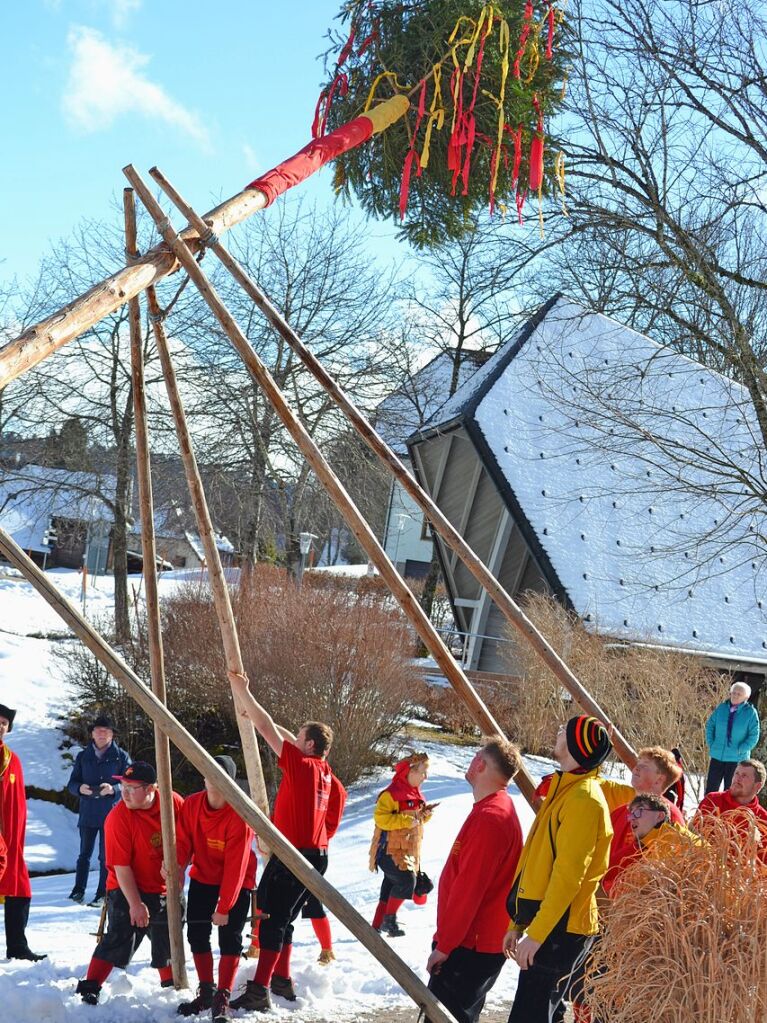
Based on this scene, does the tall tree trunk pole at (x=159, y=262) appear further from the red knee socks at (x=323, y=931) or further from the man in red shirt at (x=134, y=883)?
the red knee socks at (x=323, y=931)

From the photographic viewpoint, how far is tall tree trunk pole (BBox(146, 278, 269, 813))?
6.06 metres

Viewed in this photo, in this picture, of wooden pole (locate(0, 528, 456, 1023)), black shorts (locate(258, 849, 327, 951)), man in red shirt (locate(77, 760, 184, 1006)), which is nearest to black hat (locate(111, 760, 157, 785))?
man in red shirt (locate(77, 760, 184, 1006))

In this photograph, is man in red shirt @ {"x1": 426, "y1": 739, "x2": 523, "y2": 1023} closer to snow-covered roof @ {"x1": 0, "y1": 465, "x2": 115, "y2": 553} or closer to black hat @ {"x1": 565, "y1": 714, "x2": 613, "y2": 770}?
black hat @ {"x1": 565, "y1": 714, "x2": 613, "y2": 770}

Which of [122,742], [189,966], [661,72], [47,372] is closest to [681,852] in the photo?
[189,966]

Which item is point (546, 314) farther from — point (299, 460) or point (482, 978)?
point (482, 978)

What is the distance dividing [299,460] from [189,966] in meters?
15.8

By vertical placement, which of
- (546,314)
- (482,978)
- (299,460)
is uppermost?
(546,314)

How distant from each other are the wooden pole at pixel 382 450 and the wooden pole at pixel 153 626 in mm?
420

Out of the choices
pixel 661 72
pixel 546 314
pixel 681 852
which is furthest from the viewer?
pixel 546 314

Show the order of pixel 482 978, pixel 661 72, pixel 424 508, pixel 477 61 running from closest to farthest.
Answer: pixel 482 978 → pixel 424 508 → pixel 477 61 → pixel 661 72

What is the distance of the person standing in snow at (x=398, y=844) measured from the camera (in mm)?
7859

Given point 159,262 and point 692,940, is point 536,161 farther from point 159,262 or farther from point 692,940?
point 692,940

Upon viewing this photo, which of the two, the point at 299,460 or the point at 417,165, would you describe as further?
the point at 299,460

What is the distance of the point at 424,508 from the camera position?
615cm
